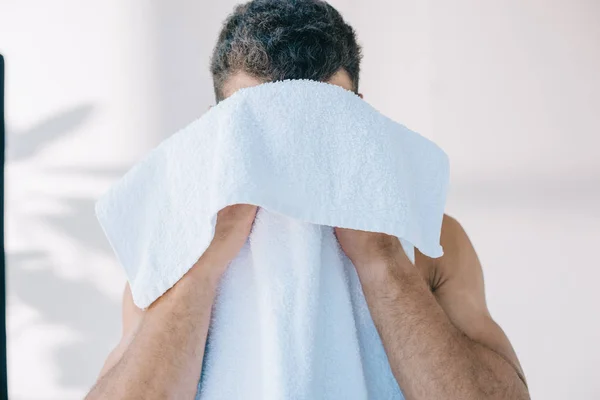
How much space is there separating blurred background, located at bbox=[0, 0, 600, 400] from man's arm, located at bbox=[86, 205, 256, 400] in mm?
658

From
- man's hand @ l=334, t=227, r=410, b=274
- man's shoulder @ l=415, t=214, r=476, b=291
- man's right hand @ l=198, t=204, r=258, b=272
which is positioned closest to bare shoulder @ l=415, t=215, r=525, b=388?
man's shoulder @ l=415, t=214, r=476, b=291

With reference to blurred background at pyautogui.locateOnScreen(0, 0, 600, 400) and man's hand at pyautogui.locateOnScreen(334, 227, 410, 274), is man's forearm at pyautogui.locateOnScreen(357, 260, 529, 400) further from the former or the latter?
blurred background at pyautogui.locateOnScreen(0, 0, 600, 400)

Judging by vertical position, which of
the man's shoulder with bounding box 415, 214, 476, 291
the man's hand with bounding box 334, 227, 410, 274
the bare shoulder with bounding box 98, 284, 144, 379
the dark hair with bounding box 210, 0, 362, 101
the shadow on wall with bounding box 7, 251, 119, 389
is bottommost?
the shadow on wall with bounding box 7, 251, 119, 389

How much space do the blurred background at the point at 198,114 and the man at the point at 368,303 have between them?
53cm

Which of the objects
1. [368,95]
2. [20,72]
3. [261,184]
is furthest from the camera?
[368,95]

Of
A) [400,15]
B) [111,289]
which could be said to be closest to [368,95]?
[400,15]

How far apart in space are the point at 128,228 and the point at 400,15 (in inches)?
35.5

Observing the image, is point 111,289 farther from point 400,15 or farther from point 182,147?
point 400,15

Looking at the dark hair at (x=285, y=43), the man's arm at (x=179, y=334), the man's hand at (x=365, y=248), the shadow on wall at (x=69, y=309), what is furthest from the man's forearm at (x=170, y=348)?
the shadow on wall at (x=69, y=309)

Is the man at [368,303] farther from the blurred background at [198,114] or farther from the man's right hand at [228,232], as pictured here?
the blurred background at [198,114]

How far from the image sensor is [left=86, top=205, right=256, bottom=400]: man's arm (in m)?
Answer: 0.72

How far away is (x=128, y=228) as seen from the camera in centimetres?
79

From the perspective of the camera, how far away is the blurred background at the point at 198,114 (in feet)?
4.42

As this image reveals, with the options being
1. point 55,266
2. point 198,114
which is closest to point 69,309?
point 55,266
